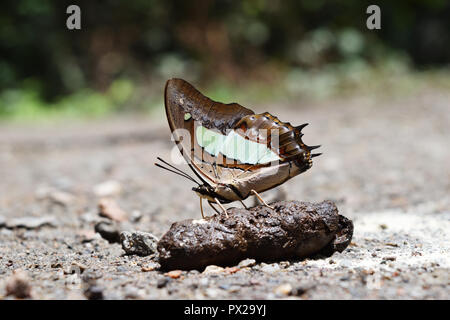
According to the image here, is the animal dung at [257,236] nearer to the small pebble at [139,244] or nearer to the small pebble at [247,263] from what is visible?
the small pebble at [247,263]

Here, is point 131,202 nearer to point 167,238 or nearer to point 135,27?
point 167,238

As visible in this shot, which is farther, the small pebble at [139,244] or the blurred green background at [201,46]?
the blurred green background at [201,46]

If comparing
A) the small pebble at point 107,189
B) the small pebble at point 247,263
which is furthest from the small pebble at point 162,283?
the small pebble at point 107,189

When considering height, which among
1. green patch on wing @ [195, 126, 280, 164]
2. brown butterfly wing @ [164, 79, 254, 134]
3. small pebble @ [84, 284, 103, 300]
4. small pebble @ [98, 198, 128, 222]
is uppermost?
brown butterfly wing @ [164, 79, 254, 134]

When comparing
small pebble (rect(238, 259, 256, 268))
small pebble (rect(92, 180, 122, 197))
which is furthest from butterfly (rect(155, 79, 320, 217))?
small pebble (rect(92, 180, 122, 197))

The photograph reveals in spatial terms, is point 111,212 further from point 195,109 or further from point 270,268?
point 270,268

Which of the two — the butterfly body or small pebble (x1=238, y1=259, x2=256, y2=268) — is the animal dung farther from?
the butterfly body
